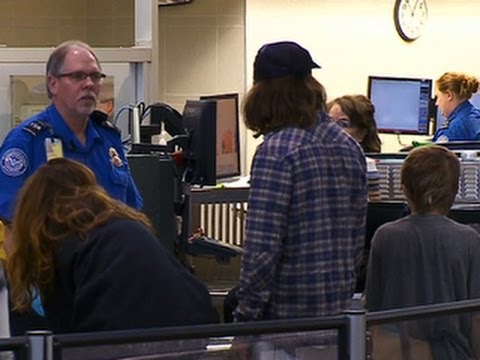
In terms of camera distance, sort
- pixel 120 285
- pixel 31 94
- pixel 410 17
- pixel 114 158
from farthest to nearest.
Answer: pixel 410 17
pixel 31 94
pixel 114 158
pixel 120 285

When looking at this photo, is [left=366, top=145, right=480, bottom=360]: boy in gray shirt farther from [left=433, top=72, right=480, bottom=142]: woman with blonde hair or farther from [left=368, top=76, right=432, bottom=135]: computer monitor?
[left=368, top=76, right=432, bottom=135]: computer monitor

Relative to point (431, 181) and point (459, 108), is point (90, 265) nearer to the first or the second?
point (431, 181)

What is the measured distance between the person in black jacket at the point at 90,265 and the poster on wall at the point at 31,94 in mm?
3142

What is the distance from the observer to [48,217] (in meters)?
2.96

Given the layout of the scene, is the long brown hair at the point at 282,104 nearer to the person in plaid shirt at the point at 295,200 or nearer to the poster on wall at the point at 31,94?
the person in plaid shirt at the point at 295,200

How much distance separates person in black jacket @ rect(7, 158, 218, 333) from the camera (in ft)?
9.32

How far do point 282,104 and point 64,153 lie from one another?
35.3 inches

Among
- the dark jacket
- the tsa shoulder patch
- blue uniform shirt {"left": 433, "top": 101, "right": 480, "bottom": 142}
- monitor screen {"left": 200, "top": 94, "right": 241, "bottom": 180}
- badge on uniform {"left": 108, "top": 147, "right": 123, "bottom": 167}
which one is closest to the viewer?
the dark jacket

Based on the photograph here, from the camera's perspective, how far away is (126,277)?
9.30ft

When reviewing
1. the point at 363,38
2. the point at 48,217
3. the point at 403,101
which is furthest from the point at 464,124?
the point at 48,217

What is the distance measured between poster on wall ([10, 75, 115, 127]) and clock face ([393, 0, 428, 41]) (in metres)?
4.72

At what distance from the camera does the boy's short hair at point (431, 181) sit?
395 cm

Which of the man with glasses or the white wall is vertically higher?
the white wall

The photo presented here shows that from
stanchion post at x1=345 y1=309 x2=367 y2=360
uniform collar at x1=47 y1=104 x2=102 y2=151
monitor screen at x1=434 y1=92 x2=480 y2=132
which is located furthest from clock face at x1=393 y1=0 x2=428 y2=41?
stanchion post at x1=345 y1=309 x2=367 y2=360
